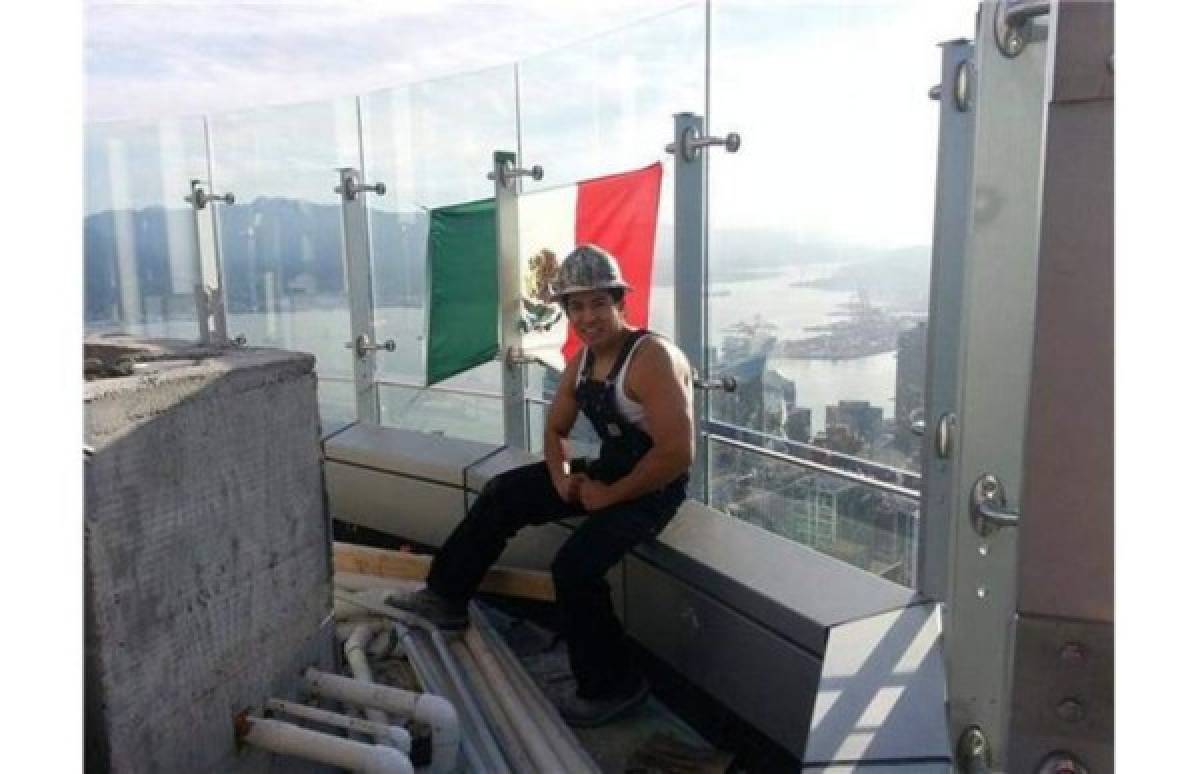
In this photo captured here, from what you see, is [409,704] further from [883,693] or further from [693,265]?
[693,265]

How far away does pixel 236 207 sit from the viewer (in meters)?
5.48

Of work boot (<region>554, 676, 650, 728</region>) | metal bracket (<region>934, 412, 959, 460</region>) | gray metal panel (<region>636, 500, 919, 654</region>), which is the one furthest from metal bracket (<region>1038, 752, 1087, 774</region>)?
work boot (<region>554, 676, 650, 728</region>)

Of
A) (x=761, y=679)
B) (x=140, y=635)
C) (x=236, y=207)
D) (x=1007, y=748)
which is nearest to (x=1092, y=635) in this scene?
(x=1007, y=748)

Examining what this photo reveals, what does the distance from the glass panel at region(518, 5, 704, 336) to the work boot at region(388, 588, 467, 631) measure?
1.25 metres

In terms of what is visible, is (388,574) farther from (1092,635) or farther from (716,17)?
(1092,635)

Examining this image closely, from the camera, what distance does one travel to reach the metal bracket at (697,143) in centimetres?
281

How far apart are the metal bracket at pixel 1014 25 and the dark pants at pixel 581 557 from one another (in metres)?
1.94

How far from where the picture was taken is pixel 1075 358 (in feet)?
1.79

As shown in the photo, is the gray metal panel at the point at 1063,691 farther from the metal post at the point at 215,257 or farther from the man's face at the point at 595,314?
the metal post at the point at 215,257

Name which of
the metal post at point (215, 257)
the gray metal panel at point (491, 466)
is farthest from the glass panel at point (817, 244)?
the metal post at point (215, 257)

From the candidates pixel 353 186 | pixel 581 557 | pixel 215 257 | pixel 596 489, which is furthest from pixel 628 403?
pixel 215 257

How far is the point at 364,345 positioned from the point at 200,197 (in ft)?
5.92

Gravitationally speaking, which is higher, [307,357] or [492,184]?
[492,184]
